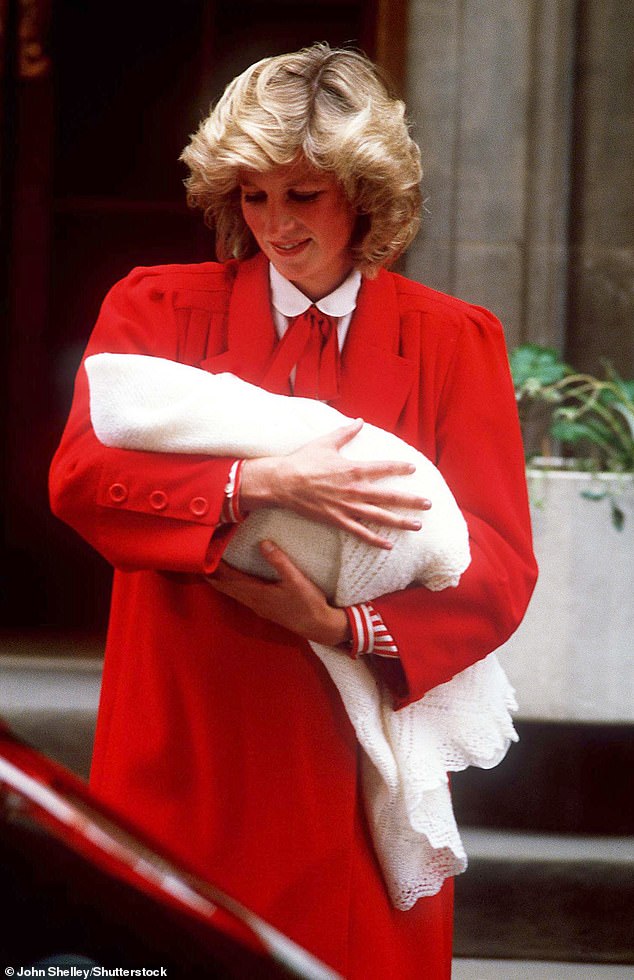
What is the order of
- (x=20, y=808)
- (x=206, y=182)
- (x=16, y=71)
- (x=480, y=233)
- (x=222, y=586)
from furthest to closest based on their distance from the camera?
(x=16, y=71) → (x=480, y=233) → (x=206, y=182) → (x=222, y=586) → (x=20, y=808)

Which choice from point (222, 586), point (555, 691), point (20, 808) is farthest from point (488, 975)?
point (20, 808)

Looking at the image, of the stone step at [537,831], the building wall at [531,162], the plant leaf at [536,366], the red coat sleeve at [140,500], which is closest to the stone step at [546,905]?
the stone step at [537,831]

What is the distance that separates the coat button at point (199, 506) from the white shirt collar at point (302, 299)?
1.23 feet

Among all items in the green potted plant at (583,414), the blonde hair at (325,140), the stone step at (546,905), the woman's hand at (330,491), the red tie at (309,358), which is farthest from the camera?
the green potted plant at (583,414)

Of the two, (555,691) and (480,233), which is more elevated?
(480,233)

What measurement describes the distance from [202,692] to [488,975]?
206 cm

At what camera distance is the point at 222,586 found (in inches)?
69.2

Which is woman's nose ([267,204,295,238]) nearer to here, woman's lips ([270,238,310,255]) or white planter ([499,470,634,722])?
woman's lips ([270,238,310,255])

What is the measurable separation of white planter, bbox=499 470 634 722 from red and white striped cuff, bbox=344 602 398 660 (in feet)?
6.73

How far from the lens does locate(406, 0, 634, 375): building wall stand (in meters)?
4.14

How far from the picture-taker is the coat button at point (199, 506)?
5.53 feet

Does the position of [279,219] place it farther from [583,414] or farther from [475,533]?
[583,414]

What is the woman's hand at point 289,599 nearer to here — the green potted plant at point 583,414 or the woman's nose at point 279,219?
the woman's nose at point 279,219

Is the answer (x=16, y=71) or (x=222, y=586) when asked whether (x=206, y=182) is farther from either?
(x=16, y=71)
